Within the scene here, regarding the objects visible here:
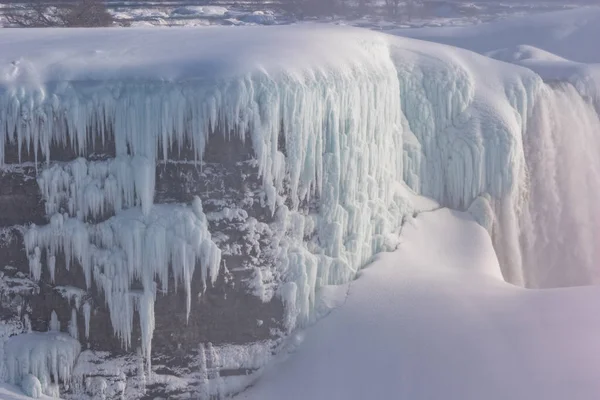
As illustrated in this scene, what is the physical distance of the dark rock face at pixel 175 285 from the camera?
769 cm

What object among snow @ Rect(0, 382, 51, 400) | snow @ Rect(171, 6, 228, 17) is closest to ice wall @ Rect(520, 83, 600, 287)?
snow @ Rect(0, 382, 51, 400)

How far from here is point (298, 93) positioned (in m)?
8.11

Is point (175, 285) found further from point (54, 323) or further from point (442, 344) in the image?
point (442, 344)

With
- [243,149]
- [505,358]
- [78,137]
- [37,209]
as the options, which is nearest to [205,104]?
[243,149]

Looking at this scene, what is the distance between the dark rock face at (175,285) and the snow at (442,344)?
0.54m

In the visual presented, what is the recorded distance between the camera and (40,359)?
25.2 ft

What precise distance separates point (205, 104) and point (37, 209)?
68.3 inches

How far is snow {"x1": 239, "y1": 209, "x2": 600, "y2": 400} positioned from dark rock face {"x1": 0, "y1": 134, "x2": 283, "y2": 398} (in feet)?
1.76

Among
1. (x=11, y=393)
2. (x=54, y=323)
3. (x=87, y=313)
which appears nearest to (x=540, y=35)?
(x=87, y=313)

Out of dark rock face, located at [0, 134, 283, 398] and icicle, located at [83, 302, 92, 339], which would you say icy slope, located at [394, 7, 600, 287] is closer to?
dark rock face, located at [0, 134, 283, 398]

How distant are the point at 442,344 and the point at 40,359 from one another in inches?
142

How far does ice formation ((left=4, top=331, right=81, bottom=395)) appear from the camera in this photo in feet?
25.1

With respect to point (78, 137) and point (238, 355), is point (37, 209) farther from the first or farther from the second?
point (238, 355)

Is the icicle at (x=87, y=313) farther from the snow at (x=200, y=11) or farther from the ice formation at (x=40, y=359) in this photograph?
the snow at (x=200, y=11)
